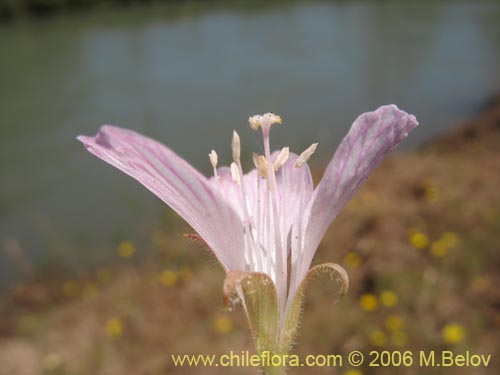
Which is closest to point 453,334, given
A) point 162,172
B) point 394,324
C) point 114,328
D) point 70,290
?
point 394,324

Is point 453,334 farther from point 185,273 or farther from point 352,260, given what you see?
point 185,273

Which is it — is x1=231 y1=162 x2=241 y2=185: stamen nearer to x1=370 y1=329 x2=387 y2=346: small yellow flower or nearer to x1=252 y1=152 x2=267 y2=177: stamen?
x1=252 y1=152 x2=267 y2=177: stamen

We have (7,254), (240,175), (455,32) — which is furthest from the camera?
(455,32)

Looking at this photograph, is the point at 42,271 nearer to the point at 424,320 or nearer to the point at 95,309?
the point at 95,309

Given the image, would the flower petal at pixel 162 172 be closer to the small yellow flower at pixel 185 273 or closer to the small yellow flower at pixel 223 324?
Result: the small yellow flower at pixel 223 324

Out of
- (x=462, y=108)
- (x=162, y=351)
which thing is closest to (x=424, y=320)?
(x=162, y=351)

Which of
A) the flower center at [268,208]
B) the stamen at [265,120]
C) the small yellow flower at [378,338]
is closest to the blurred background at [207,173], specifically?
the small yellow flower at [378,338]
